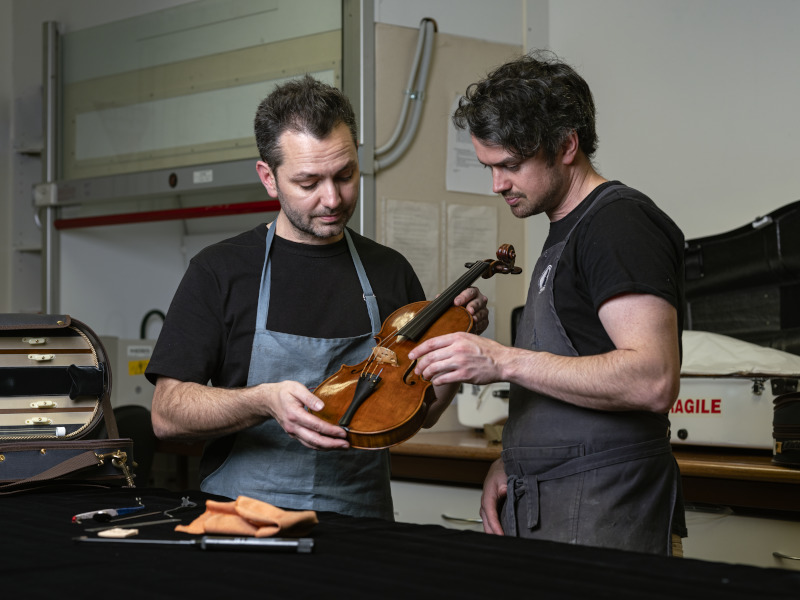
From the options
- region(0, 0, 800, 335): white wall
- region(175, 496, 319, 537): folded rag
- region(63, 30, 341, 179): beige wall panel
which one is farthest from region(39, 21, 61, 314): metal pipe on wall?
region(175, 496, 319, 537): folded rag

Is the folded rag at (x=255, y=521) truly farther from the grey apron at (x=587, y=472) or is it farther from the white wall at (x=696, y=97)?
the white wall at (x=696, y=97)

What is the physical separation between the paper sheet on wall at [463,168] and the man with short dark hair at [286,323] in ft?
4.35

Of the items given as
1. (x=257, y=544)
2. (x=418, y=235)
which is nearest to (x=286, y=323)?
(x=257, y=544)

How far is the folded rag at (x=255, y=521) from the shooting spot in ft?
3.55

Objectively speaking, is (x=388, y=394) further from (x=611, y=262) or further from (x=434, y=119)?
(x=434, y=119)

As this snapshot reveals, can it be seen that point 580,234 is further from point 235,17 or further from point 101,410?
point 235,17

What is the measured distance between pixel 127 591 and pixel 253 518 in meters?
0.23

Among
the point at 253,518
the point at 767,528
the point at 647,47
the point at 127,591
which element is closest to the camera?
the point at 127,591

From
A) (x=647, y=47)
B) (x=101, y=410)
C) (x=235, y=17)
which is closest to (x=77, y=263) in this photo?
(x=235, y=17)

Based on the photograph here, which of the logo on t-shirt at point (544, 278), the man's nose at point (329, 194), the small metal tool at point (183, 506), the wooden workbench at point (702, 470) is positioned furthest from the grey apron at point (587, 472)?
the wooden workbench at point (702, 470)

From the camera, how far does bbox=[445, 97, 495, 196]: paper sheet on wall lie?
3076 millimetres

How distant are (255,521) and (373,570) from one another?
0.67 ft

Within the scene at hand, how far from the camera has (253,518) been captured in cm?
109

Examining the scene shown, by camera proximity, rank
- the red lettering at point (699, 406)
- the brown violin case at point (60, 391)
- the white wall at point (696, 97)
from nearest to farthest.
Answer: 1. the brown violin case at point (60, 391)
2. the red lettering at point (699, 406)
3. the white wall at point (696, 97)
